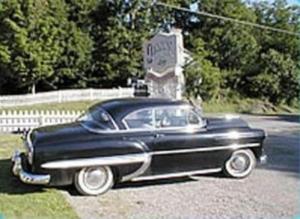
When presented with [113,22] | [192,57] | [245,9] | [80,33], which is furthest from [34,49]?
[245,9]

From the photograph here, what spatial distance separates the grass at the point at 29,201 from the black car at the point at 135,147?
0.20m

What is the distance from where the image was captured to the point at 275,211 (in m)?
6.09

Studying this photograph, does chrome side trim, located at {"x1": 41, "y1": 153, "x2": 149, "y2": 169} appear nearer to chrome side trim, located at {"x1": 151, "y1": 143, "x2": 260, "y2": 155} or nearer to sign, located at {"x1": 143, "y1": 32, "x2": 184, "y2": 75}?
chrome side trim, located at {"x1": 151, "y1": 143, "x2": 260, "y2": 155}

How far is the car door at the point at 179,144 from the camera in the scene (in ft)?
24.0

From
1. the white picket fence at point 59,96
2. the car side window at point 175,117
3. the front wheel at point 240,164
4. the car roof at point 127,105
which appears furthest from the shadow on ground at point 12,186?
the white picket fence at point 59,96

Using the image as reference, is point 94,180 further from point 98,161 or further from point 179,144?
point 179,144

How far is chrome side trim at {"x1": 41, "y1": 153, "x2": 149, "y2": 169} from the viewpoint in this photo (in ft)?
21.9

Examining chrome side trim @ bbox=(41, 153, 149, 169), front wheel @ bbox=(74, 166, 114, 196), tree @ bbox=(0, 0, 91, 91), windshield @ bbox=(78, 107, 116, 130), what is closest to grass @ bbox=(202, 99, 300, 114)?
tree @ bbox=(0, 0, 91, 91)

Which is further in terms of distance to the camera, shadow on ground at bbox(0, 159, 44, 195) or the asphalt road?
shadow on ground at bbox(0, 159, 44, 195)

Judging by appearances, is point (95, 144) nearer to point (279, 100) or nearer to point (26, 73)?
point (26, 73)

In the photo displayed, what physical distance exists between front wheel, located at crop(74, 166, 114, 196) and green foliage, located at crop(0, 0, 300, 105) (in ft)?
82.6

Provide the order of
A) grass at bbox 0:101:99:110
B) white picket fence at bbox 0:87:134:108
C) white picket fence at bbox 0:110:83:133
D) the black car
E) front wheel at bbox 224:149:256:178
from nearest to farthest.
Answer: the black car, front wheel at bbox 224:149:256:178, white picket fence at bbox 0:110:83:133, grass at bbox 0:101:99:110, white picket fence at bbox 0:87:134:108

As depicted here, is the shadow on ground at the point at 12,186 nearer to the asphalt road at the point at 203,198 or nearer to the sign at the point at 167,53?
the asphalt road at the point at 203,198

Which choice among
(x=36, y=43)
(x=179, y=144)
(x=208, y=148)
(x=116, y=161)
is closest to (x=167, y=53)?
(x=208, y=148)
